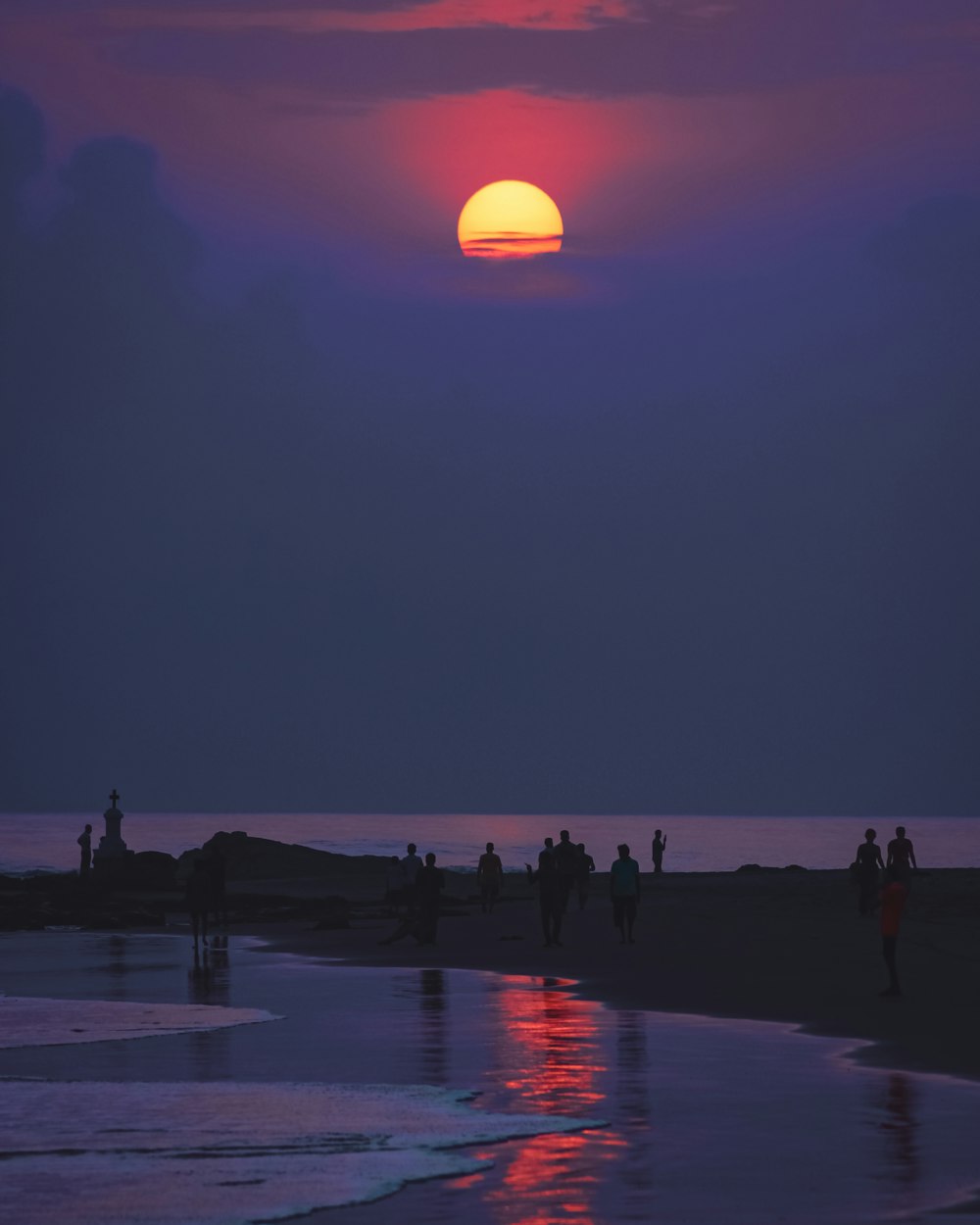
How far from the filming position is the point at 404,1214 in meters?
11.4

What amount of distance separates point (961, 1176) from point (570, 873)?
78.7ft

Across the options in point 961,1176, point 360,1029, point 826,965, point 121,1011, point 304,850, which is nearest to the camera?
point 961,1176

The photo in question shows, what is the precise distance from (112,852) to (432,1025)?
45662 mm

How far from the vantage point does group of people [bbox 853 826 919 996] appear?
24.2 m

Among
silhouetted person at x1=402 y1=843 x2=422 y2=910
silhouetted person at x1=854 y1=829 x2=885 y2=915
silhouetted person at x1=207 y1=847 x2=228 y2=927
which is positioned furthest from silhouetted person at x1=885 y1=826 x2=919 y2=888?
silhouetted person at x1=207 y1=847 x2=228 y2=927

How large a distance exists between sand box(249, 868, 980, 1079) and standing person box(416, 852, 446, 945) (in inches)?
15.6

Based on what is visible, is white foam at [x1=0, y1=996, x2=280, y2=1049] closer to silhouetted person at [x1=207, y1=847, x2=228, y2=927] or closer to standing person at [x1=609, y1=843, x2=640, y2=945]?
standing person at [x1=609, y1=843, x2=640, y2=945]

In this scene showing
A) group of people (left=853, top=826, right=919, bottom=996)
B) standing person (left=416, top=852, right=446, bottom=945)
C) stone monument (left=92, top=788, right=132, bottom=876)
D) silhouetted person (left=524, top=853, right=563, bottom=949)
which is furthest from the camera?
stone monument (left=92, top=788, right=132, bottom=876)

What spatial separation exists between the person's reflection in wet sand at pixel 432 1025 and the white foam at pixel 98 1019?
1912 mm

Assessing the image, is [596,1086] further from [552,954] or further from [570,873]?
[570,873]

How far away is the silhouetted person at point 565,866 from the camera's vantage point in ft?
114

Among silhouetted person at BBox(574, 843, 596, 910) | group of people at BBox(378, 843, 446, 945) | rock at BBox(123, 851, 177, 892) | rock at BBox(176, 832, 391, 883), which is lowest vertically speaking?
group of people at BBox(378, 843, 446, 945)

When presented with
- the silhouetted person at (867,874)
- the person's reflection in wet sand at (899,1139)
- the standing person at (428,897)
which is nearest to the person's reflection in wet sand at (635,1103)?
the person's reflection in wet sand at (899,1139)

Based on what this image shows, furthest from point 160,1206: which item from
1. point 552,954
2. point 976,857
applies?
Result: point 976,857
